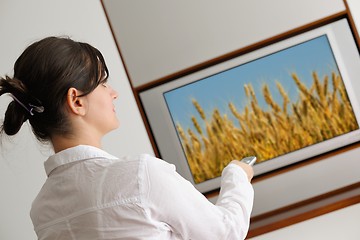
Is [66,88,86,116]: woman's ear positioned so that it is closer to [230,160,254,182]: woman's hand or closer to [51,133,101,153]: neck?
[51,133,101,153]: neck

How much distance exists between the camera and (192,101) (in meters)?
3.29

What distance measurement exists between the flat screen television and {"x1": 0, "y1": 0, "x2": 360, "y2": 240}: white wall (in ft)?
0.48

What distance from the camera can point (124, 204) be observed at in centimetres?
128

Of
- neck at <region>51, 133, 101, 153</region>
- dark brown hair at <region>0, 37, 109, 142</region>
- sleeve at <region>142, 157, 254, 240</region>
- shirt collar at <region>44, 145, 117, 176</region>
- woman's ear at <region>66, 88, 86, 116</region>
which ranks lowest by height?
sleeve at <region>142, 157, 254, 240</region>

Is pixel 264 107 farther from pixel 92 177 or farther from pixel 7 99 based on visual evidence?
pixel 92 177

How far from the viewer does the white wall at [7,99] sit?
3188 mm


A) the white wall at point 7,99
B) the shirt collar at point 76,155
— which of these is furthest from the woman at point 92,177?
the white wall at point 7,99

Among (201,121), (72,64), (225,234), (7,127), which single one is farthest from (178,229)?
(201,121)

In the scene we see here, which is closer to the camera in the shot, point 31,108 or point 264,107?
point 31,108

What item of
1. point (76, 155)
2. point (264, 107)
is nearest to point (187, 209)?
point (76, 155)

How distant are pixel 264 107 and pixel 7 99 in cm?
124

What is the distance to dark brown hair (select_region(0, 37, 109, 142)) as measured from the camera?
1407mm

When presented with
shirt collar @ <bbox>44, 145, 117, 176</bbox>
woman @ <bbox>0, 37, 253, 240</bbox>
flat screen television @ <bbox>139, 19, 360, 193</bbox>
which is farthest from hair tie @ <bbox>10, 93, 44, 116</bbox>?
flat screen television @ <bbox>139, 19, 360, 193</bbox>

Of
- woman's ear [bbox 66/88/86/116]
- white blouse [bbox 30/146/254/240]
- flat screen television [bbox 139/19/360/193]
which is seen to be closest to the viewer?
white blouse [bbox 30/146/254/240]
